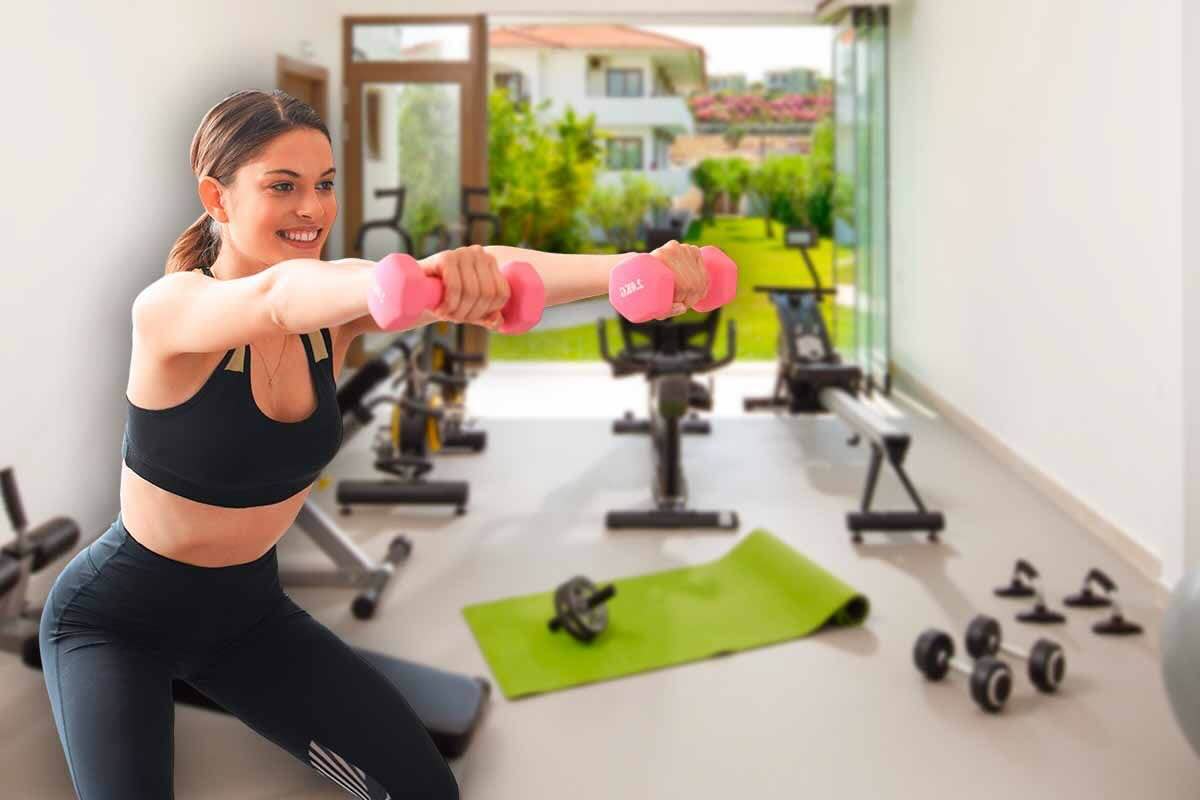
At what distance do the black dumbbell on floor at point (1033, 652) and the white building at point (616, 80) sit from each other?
613 centimetres

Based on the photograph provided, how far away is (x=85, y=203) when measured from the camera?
3256mm

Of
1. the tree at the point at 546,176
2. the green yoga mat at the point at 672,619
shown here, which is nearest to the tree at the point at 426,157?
the tree at the point at 546,176

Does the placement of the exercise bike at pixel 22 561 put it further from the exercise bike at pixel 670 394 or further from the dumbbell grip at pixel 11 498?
the exercise bike at pixel 670 394

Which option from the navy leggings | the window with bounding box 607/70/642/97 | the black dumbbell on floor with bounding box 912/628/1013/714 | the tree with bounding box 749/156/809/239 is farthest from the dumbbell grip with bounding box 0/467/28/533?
the window with bounding box 607/70/642/97

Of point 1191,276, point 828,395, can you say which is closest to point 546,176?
point 828,395

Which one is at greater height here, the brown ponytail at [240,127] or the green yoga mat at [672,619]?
the brown ponytail at [240,127]

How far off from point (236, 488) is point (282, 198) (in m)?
0.31

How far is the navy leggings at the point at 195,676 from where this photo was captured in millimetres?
1184

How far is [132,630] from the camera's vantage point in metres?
1.25

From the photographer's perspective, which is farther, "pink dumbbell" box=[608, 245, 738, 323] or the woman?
the woman

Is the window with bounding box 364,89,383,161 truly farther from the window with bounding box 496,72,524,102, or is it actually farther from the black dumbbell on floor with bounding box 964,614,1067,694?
the black dumbbell on floor with bounding box 964,614,1067,694

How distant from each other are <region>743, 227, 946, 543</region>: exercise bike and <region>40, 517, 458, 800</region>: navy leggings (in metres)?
3.22

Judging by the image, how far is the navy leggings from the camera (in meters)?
1.18

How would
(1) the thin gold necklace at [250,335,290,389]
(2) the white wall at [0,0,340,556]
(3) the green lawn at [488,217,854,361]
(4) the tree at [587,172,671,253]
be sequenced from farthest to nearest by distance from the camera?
(4) the tree at [587,172,671,253] → (3) the green lawn at [488,217,854,361] → (2) the white wall at [0,0,340,556] → (1) the thin gold necklace at [250,335,290,389]
